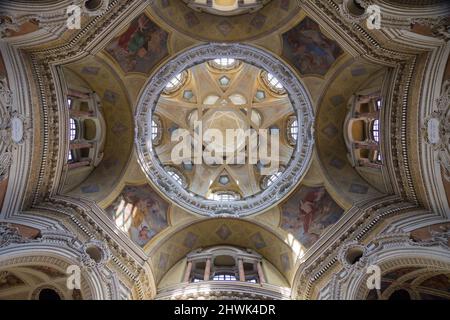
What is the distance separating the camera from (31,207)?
22.1m

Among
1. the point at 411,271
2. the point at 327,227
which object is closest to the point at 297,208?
the point at 327,227

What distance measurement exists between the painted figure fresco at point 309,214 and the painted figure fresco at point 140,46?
9.59m

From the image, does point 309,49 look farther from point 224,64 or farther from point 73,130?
point 73,130

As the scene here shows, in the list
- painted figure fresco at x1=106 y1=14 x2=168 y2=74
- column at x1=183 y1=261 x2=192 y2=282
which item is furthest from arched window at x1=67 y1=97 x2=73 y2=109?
column at x1=183 y1=261 x2=192 y2=282

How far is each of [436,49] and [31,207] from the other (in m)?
16.6

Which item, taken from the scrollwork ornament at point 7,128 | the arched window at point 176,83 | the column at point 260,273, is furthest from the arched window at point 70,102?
the column at point 260,273

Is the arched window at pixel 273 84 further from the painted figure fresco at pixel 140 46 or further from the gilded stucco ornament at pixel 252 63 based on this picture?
the painted figure fresco at pixel 140 46

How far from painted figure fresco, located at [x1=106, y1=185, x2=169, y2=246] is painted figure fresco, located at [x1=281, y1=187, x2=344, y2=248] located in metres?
6.11

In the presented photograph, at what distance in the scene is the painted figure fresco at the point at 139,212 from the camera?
2541 cm

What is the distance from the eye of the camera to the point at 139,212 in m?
26.4

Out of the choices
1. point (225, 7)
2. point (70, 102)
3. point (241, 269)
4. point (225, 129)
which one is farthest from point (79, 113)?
point (225, 129)

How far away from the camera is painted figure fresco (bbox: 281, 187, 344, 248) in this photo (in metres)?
25.2

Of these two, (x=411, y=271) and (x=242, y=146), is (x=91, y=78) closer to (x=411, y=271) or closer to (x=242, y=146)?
(x=242, y=146)
